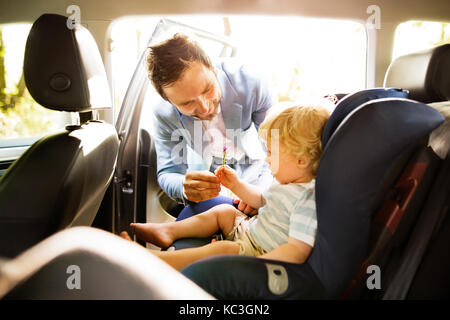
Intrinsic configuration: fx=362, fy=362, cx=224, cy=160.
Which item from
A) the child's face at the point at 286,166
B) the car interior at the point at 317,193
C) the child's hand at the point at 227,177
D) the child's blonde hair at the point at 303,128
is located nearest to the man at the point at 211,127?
the child's hand at the point at 227,177

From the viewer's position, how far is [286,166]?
125 centimetres

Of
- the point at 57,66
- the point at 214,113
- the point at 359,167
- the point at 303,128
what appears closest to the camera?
the point at 359,167

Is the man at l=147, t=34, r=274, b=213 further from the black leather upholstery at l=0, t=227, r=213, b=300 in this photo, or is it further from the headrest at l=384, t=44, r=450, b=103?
the black leather upholstery at l=0, t=227, r=213, b=300

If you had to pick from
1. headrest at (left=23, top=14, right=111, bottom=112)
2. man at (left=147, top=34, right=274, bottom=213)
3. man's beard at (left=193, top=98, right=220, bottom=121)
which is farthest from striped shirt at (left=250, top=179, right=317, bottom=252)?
headrest at (left=23, top=14, right=111, bottom=112)

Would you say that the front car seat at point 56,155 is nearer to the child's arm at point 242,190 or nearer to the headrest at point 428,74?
the child's arm at point 242,190

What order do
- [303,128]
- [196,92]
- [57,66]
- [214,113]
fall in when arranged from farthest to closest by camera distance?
[214,113] < [196,92] < [57,66] < [303,128]

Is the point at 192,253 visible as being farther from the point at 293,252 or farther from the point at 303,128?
the point at 303,128

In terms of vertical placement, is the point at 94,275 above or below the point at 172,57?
below

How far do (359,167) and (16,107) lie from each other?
1.52 metres

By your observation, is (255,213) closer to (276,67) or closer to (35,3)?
(276,67)

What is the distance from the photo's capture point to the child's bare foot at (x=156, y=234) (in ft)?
4.88

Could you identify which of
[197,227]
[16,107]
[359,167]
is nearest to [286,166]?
[359,167]
